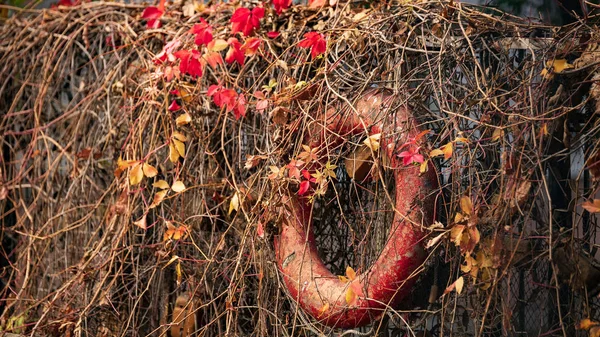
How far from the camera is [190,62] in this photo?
3.79 m

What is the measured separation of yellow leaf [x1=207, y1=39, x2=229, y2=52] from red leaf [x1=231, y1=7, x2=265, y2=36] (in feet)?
0.41

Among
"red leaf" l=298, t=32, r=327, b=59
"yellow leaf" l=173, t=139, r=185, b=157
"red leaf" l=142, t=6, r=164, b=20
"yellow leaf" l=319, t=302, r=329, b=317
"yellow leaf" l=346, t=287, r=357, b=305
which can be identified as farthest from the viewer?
"red leaf" l=142, t=6, r=164, b=20

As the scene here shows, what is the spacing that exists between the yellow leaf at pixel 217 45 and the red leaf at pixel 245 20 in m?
0.13

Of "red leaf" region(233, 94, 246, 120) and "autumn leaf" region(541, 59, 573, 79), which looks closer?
"autumn leaf" region(541, 59, 573, 79)

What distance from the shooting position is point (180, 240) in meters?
3.92

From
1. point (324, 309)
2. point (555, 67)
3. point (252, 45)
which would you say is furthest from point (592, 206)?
point (252, 45)

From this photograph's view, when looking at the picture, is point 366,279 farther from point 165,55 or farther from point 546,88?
point 165,55

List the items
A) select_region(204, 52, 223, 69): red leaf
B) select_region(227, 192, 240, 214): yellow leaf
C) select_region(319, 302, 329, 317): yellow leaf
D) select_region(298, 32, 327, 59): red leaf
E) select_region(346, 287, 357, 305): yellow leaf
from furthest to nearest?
select_region(204, 52, 223, 69): red leaf, select_region(227, 192, 240, 214): yellow leaf, select_region(298, 32, 327, 59): red leaf, select_region(319, 302, 329, 317): yellow leaf, select_region(346, 287, 357, 305): yellow leaf

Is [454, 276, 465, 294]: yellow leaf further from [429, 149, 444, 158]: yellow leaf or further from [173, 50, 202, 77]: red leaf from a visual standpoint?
[173, 50, 202, 77]: red leaf

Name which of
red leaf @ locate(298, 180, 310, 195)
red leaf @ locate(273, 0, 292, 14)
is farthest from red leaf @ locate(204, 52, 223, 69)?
red leaf @ locate(298, 180, 310, 195)

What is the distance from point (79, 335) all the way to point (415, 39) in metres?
2.02

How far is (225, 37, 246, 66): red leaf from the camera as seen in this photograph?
371cm

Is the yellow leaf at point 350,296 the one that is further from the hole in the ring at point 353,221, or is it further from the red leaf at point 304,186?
the red leaf at point 304,186

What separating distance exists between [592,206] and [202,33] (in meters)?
1.87
